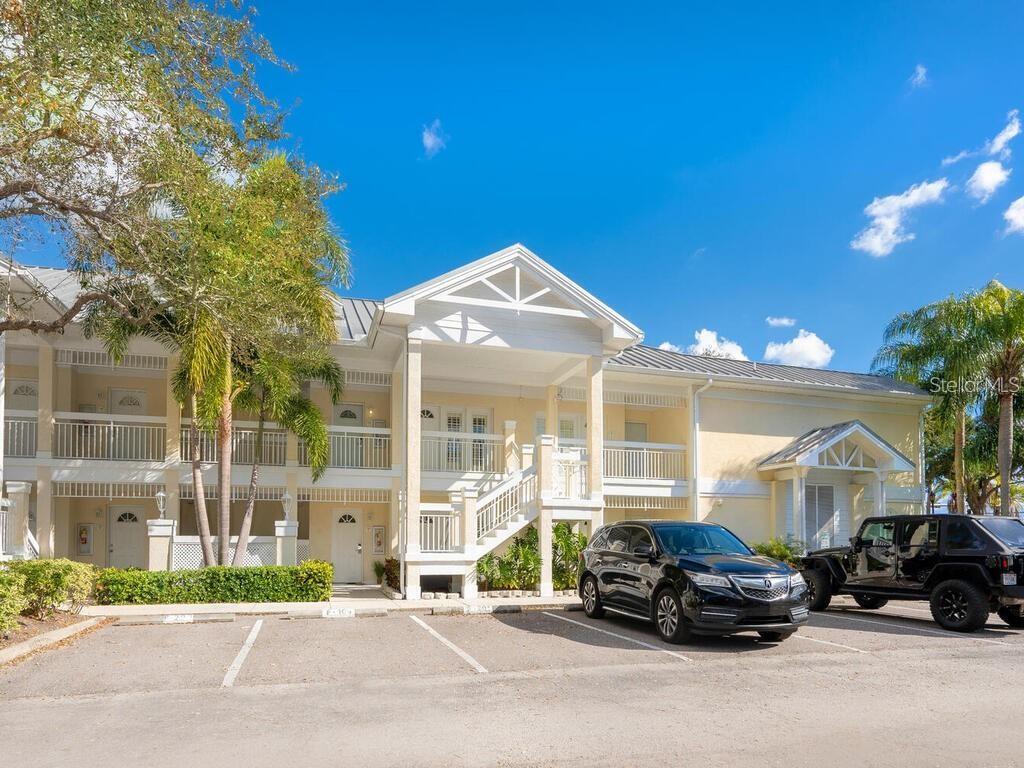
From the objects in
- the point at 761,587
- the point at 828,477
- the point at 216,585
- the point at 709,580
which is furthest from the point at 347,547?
the point at 828,477

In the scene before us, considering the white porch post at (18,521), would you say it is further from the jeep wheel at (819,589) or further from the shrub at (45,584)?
the jeep wheel at (819,589)

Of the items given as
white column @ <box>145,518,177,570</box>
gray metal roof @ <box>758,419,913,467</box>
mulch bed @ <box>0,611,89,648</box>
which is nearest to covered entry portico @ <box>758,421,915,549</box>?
Result: gray metal roof @ <box>758,419,913,467</box>

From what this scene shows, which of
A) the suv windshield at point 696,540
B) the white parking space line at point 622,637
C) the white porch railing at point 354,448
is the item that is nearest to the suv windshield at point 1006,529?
the suv windshield at point 696,540

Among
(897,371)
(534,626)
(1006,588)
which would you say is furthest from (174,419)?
(897,371)

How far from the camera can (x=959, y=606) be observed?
1253cm

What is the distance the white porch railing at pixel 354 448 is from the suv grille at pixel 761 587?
438 inches

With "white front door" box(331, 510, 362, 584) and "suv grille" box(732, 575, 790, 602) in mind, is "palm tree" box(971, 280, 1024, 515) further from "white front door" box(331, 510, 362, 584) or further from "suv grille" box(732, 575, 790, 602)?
"white front door" box(331, 510, 362, 584)

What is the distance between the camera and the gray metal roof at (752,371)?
873 inches

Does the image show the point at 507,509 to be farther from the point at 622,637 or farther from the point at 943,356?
the point at 943,356

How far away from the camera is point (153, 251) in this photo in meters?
11.3

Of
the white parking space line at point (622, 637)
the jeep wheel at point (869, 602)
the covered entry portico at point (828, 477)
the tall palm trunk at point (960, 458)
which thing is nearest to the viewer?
the white parking space line at point (622, 637)

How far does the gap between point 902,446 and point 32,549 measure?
23492 mm

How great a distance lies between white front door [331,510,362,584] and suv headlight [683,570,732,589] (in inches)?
494

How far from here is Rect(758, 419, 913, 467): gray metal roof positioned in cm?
2130
